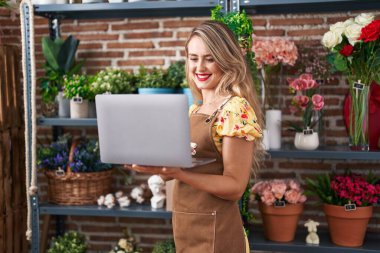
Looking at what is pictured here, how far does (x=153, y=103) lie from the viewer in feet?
4.52

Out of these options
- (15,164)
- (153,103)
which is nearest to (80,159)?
(15,164)

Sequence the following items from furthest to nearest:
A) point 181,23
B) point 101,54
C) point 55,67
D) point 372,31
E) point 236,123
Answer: point 101,54 → point 181,23 → point 55,67 → point 372,31 → point 236,123

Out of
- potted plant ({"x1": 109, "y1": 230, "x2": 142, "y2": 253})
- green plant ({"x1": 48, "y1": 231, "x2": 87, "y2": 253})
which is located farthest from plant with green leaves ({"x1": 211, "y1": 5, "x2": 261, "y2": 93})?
green plant ({"x1": 48, "y1": 231, "x2": 87, "y2": 253})

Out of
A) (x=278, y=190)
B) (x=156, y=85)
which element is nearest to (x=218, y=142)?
(x=278, y=190)

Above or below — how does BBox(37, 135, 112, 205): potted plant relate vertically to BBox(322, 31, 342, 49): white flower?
below

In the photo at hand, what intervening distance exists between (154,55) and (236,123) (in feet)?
5.20

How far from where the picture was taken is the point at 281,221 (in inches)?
100.0

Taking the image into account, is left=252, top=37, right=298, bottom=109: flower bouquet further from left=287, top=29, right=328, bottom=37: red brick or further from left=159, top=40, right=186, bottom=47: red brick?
left=159, top=40, right=186, bottom=47: red brick

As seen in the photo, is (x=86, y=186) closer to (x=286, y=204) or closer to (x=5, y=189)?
(x=5, y=189)

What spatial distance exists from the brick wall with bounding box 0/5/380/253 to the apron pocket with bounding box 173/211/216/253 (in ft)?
4.23

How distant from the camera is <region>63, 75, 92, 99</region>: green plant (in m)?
2.69

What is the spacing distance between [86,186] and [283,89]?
1.23 metres

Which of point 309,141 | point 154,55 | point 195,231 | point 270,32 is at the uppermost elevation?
point 270,32

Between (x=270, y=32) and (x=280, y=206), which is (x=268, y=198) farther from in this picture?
(x=270, y=32)
